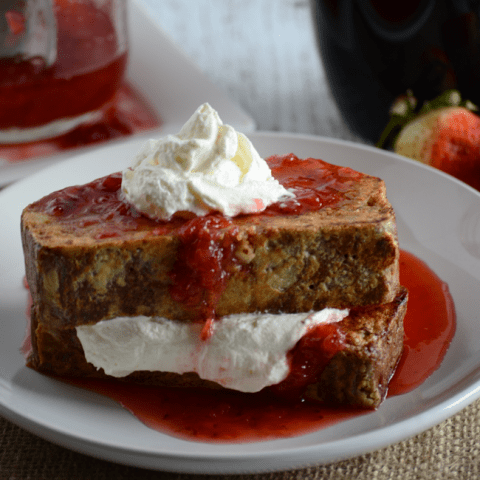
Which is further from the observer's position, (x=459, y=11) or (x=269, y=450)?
(x=459, y=11)

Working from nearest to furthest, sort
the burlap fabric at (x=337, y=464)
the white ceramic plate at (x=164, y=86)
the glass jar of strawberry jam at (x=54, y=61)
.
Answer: the burlap fabric at (x=337, y=464) < the glass jar of strawberry jam at (x=54, y=61) < the white ceramic plate at (x=164, y=86)

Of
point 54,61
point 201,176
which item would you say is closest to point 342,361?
point 201,176

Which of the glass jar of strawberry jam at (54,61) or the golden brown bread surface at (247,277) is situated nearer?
the golden brown bread surface at (247,277)

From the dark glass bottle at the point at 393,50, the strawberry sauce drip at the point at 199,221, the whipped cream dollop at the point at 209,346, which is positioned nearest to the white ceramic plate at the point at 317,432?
the whipped cream dollop at the point at 209,346

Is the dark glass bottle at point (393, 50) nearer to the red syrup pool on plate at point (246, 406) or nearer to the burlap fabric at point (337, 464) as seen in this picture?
the red syrup pool on plate at point (246, 406)

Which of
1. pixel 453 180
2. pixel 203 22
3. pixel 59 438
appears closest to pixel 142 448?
pixel 59 438

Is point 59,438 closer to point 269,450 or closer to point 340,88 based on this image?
point 269,450
